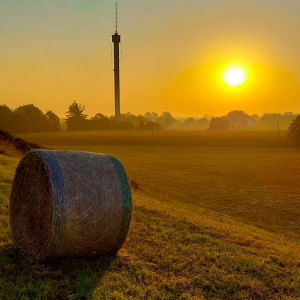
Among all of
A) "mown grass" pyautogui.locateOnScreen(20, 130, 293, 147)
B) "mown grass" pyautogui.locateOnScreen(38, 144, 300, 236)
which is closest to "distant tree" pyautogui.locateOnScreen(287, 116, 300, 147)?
"mown grass" pyautogui.locateOnScreen(20, 130, 293, 147)

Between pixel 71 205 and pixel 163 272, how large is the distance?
Result: 5.77 ft

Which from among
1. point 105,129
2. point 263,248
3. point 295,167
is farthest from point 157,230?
point 105,129

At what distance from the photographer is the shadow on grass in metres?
5.04

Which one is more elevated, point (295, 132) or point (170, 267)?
point (295, 132)

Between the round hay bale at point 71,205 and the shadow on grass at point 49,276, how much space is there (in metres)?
0.15

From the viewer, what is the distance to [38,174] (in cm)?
612

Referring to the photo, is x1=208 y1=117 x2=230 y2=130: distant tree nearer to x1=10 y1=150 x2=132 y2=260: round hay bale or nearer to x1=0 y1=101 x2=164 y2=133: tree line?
x1=0 y1=101 x2=164 y2=133: tree line

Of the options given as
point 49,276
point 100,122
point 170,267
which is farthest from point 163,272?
point 100,122

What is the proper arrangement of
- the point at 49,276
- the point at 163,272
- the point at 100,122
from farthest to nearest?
1. the point at 100,122
2. the point at 163,272
3. the point at 49,276

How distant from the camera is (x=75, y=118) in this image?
9688 centimetres

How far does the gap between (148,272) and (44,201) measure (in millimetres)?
1900

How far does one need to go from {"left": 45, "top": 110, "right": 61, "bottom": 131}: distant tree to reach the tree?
164 inches

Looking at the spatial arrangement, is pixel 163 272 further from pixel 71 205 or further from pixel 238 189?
pixel 238 189

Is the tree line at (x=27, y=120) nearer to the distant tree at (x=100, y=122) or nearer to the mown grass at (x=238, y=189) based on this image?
the distant tree at (x=100, y=122)
